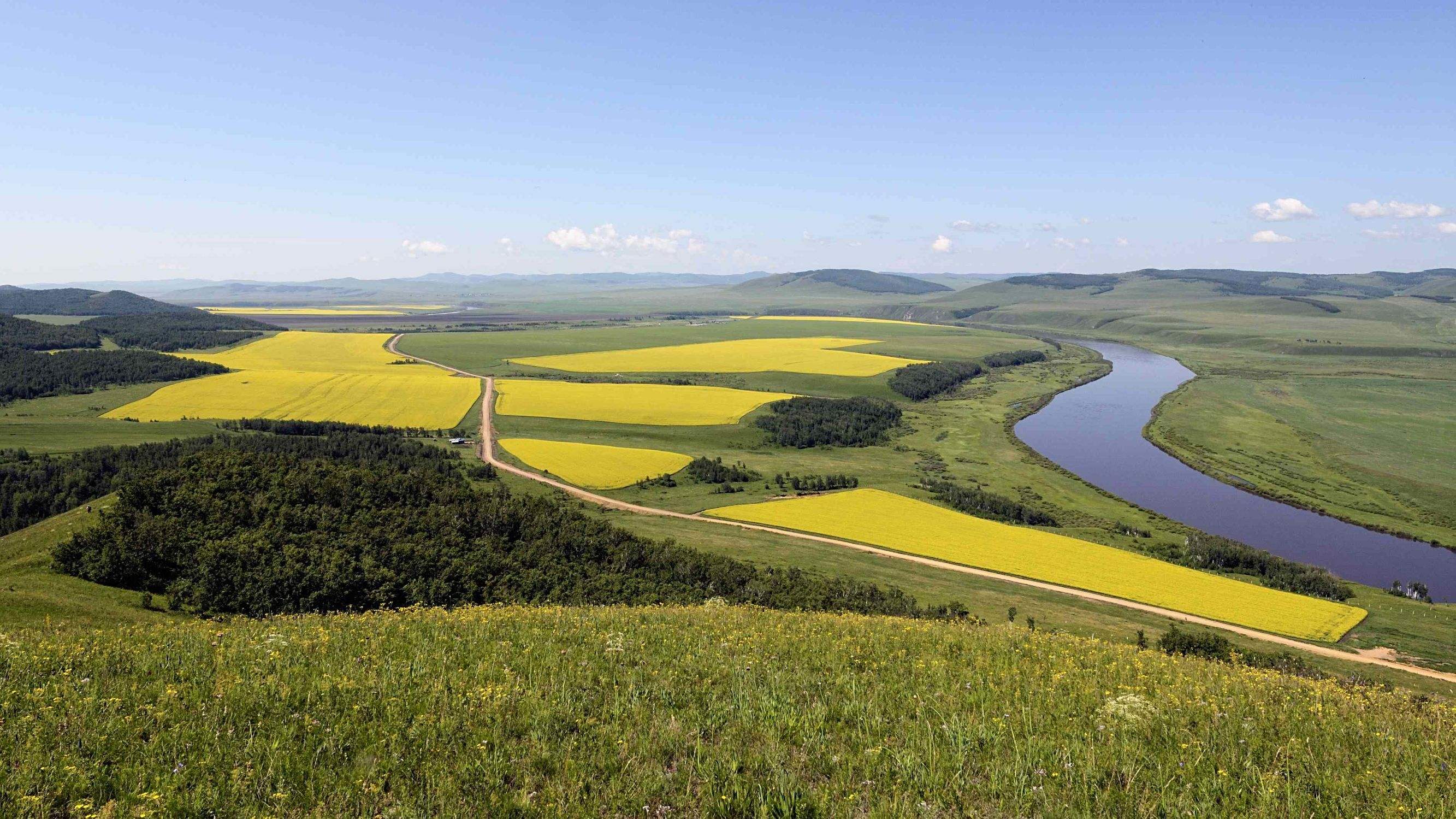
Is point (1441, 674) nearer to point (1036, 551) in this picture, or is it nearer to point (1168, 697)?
point (1036, 551)

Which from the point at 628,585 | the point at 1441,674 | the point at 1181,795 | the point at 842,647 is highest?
the point at 1181,795

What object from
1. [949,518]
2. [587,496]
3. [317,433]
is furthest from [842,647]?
[317,433]

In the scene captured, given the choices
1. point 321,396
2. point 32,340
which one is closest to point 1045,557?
point 321,396

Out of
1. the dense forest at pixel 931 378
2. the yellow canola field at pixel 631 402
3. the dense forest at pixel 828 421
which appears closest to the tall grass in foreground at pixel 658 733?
the dense forest at pixel 828 421

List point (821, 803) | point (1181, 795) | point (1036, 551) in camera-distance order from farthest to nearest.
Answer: point (1036, 551)
point (1181, 795)
point (821, 803)

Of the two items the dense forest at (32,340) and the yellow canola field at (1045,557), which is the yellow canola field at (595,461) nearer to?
the yellow canola field at (1045,557)

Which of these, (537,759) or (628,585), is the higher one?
(537,759)
